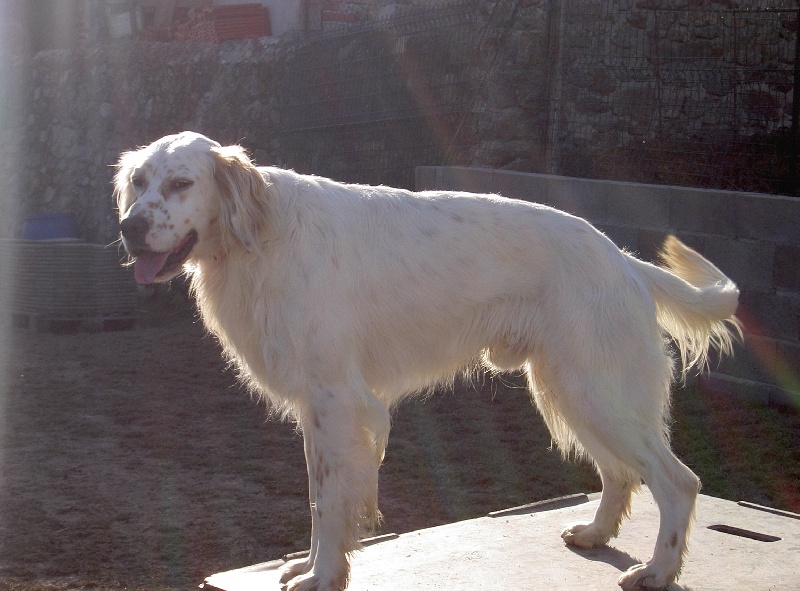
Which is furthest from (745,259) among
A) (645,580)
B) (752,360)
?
(645,580)

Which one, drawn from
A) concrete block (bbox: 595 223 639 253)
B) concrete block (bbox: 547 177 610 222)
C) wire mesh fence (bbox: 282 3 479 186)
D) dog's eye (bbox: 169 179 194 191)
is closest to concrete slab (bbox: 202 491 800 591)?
dog's eye (bbox: 169 179 194 191)

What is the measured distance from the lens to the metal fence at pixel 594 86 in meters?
8.41

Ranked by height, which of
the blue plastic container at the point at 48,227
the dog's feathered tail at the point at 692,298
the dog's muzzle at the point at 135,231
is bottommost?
the blue plastic container at the point at 48,227

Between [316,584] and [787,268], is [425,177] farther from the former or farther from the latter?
[316,584]

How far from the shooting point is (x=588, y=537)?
398cm

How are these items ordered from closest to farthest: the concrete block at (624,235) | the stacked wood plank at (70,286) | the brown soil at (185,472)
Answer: the brown soil at (185,472)
the concrete block at (624,235)
the stacked wood plank at (70,286)

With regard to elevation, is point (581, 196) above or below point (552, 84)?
below

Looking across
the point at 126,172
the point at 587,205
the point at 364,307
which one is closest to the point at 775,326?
the point at 587,205

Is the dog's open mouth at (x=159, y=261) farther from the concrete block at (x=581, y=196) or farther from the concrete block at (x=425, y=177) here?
the concrete block at (x=425, y=177)

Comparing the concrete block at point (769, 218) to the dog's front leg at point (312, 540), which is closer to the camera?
the dog's front leg at point (312, 540)

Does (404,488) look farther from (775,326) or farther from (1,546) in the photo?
(775,326)

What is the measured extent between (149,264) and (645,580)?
6.98 feet

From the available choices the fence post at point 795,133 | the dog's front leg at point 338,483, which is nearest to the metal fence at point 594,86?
the fence post at point 795,133

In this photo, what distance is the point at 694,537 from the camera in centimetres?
407
